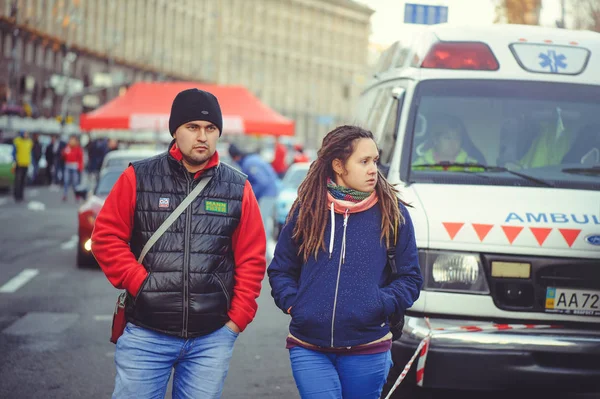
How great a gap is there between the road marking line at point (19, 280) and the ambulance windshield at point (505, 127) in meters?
6.43

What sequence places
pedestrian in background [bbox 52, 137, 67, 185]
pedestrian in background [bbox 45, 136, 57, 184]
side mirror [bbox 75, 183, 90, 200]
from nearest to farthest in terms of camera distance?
side mirror [bbox 75, 183, 90, 200] < pedestrian in background [bbox 52, 137, 67, 185] < pedestrian in background [bbox 45, 136, 57, 184]

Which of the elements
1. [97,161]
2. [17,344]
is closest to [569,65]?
[17,344]

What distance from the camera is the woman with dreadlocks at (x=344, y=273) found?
396cm

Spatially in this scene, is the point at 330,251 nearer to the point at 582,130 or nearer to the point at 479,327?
the point at 479,327

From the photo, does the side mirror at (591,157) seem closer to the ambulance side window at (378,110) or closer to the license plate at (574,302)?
the license plate at (574,302)

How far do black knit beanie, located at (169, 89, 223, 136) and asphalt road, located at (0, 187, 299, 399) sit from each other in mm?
2962

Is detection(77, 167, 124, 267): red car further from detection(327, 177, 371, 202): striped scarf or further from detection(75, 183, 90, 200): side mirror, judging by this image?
detection(327, 177, 371, 202): striped scarf

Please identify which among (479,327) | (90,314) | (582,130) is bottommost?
(90,314)

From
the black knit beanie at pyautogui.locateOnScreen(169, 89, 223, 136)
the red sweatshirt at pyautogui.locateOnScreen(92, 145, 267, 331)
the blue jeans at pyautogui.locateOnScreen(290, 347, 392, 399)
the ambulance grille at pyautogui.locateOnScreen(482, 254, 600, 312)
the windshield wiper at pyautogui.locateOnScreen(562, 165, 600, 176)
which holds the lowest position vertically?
the blue jeans at pyautogui.locateOnScreen(290, 347, 392, 399)

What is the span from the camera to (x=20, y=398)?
6.65 meters

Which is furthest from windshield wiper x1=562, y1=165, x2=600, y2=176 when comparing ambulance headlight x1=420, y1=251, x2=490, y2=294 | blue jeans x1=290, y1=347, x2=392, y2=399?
blue jeans x1=290, y1=347, x2=392, y2=399

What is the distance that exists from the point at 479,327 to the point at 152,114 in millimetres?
17803

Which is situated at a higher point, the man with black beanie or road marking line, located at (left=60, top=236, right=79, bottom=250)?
the man with black beanie

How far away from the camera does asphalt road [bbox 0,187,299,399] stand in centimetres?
704
